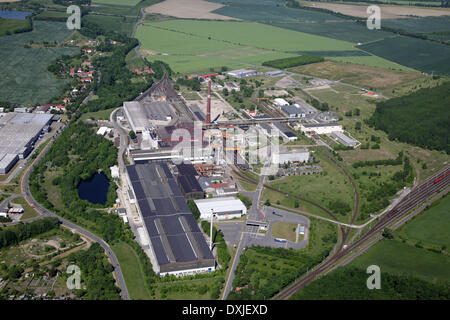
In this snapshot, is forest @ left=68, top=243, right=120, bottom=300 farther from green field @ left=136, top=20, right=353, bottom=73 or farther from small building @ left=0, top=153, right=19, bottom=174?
green field @ left=136, top=20, right=353, bottom=73

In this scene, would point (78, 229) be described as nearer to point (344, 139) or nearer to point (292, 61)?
point (344, 139)

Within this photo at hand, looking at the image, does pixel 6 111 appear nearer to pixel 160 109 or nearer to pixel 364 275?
pixel 160 109

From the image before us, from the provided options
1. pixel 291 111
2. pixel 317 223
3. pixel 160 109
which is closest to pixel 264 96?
pixel 291 111

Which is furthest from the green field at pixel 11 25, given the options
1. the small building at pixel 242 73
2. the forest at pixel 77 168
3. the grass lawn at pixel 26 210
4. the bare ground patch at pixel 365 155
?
the bare ground patch at pixel 365 155

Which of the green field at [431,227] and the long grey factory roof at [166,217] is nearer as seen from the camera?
the long grey factory roof at [166,217]

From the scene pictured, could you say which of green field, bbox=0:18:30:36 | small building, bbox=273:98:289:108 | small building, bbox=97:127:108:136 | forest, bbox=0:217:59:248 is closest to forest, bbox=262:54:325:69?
small building, bbox=273:98:289:108

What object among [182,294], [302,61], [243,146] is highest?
[302,61]

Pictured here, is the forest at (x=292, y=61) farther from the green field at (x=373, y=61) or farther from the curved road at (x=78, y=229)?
the curved road at (x=78, y=229)
